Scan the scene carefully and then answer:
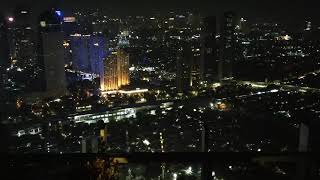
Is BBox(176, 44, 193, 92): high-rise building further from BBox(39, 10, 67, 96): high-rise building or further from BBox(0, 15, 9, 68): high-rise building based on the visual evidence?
BBox(0, 15, 9, 68): high-rise building

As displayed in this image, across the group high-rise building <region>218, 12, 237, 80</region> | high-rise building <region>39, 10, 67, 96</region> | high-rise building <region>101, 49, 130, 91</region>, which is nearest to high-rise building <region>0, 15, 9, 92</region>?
high-rise building <region>39, 10, 67, 96</region>

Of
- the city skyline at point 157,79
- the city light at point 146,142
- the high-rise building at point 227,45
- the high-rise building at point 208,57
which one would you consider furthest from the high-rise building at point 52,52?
the city light at point 146,142

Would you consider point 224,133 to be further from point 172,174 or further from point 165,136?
point 172,174

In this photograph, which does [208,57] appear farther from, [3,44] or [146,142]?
[3,44]

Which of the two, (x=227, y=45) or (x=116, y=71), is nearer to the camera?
(x=227, y=45)

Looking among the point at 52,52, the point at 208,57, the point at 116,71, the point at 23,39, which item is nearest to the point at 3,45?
the point at 23,39
